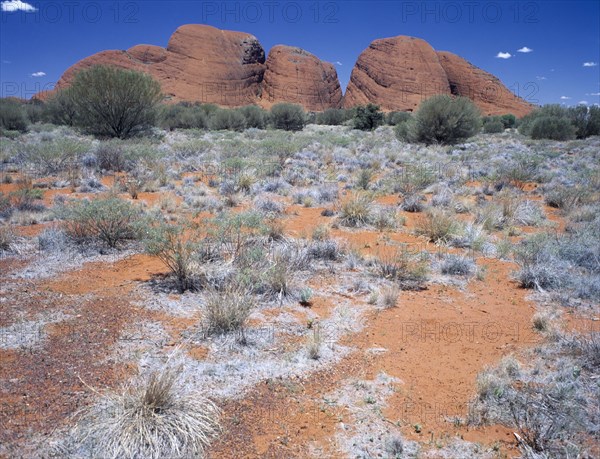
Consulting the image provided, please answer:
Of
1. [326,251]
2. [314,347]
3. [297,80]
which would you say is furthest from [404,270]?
[297,80]

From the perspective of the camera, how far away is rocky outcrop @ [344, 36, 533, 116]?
64500mm

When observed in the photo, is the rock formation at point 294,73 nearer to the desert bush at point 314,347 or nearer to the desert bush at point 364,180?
the desert bush at point 364,180

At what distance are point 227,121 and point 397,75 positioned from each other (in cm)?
4265

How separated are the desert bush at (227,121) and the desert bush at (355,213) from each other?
25445 mm

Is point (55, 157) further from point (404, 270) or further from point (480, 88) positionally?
point (480, 88)

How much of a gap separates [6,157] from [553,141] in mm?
28239

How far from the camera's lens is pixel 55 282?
201 inches

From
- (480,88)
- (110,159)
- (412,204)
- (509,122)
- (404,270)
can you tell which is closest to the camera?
(404,270)

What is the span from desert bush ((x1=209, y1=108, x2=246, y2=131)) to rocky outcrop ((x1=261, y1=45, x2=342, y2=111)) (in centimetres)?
3384

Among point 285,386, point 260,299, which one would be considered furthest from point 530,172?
point 285,386

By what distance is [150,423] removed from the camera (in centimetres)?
270

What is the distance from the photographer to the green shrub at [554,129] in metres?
26.0

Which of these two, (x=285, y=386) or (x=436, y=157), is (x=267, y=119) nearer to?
(x=436, y=157)

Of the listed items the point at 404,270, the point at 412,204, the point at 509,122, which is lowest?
the point at 404,270
